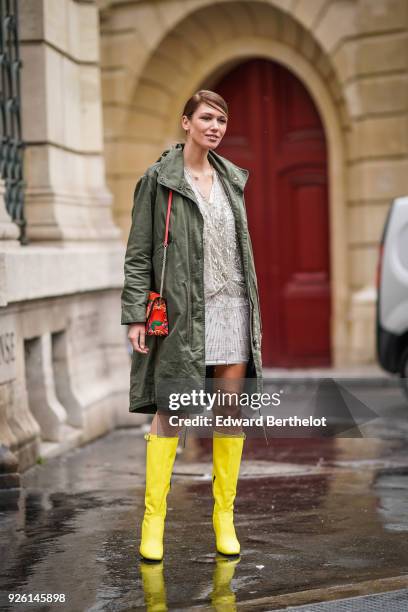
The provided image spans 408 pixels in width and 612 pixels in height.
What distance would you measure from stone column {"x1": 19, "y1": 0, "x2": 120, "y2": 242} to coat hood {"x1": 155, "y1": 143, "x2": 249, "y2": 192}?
3467 mm

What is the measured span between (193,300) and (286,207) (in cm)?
1097

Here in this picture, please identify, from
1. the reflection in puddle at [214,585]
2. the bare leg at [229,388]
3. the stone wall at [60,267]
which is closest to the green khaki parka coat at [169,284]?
the bare leg at [229,388]

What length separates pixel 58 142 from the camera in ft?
28.2

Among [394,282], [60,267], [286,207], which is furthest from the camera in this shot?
[286,207]

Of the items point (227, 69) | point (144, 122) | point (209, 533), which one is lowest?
point (209, 533)

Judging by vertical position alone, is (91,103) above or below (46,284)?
above

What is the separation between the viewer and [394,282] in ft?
35.4

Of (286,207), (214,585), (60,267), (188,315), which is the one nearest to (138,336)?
(188,315)

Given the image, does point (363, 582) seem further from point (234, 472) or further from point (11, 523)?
point (11, 523)

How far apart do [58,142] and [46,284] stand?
1364 millimetres

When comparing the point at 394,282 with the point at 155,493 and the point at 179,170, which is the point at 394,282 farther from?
the point at 155,493

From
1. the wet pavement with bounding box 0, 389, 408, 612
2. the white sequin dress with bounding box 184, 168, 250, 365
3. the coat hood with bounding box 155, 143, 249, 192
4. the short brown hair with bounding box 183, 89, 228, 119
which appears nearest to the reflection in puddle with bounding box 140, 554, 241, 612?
the wet pavement with bounding box 0, 389, 408, 612

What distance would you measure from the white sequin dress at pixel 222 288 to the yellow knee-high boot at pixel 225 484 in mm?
336

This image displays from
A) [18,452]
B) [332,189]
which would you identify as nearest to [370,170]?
[332,189]
